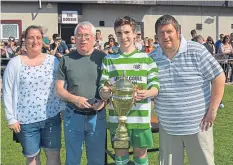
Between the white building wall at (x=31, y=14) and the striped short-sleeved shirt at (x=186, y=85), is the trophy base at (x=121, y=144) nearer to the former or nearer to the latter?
the striped short-sleeved shirt at (x=186, y=85)

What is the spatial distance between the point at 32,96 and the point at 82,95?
19.8 inches

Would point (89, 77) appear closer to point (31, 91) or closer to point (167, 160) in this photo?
point (31, 91)

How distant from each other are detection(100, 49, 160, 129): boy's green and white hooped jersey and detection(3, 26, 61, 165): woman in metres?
0.65

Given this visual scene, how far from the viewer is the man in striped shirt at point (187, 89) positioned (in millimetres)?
3578

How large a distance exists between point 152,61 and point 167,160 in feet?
3.14

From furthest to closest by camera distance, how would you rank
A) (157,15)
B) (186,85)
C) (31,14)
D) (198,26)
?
(198,26)
(157,15)
(31,14)
(186,85)

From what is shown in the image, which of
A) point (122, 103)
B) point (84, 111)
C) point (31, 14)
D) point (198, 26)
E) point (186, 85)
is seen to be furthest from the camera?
point (198, 26)

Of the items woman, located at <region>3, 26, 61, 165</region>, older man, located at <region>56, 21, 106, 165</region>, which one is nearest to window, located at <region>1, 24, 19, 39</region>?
woman, located at <region>3, 26, 61, 165</region>

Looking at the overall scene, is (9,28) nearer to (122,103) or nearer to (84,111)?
(84,111)

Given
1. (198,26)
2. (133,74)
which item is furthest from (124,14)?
(133,74)

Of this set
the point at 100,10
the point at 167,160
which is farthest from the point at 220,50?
the point at 167,160

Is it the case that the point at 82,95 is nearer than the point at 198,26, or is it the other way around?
the point at 82,95

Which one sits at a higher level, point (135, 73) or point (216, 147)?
point (135, 73)

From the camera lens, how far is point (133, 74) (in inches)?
143
